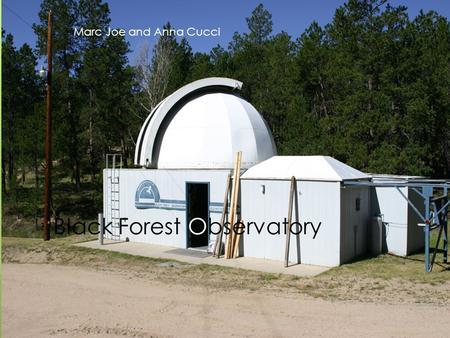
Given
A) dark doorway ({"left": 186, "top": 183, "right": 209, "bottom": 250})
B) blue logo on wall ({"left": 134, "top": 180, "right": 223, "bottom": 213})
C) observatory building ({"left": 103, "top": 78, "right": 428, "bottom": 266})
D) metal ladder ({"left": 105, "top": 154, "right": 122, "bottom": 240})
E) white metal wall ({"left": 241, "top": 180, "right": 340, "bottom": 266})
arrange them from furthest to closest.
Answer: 1. metal ladder ({"left": 105, "top": 154, "right": 122, "bottom": 240})
2. blue logo on wall ({"left": 134, "top": 180, "right": 223, "bottom": 213})
3. dark doorway ({"left": 186, "top": 183, "right": 209, "bottom": 250})
4. observatory building ({"left": 103, "top": 78, "right": 428, "bottom": 266})
5. white metal wall ({"left": 241, "top": 180, "right": 340, "bottom": 266})

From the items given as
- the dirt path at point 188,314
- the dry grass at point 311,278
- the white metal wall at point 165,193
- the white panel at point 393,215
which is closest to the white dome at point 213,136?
the white metal wall at point 165,193

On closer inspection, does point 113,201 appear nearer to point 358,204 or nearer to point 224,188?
point 224,188

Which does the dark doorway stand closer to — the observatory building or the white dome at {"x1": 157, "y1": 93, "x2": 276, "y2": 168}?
the observatory building

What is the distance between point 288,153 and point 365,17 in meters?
8.73

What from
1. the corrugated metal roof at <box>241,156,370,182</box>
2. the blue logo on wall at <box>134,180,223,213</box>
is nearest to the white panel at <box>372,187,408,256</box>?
the corrugated metal roof at <box>241,156,370,182</box>

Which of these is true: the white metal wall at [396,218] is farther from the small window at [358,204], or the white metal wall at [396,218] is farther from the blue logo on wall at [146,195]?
the blue logo on wall at [146,195]

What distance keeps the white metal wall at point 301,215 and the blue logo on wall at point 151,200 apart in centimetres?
263

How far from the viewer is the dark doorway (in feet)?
52.3

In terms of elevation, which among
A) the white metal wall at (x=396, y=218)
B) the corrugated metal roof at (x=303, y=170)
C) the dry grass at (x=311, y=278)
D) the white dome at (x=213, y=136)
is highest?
the white dome at (x=213, y=136)

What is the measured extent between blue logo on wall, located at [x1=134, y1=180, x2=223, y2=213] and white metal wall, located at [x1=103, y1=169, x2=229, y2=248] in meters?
0.11

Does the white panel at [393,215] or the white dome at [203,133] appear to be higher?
the white dome at [203,133]

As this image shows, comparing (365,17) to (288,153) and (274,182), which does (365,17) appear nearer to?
(288,153)

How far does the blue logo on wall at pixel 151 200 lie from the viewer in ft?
52.9

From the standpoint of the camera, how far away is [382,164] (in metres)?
24.0
